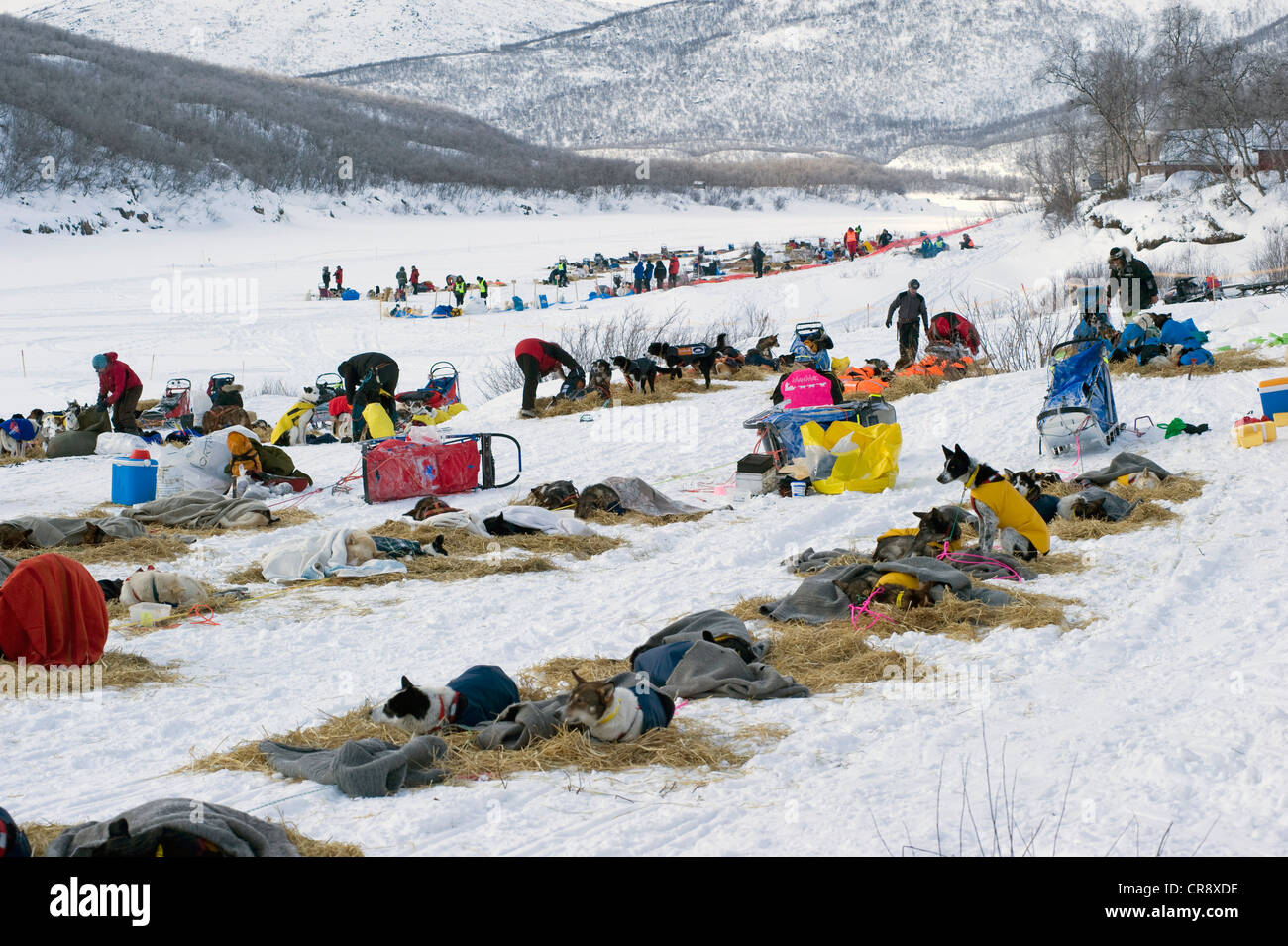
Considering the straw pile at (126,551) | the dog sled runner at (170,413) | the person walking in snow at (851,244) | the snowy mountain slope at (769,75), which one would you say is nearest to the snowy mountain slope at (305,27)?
the snowy mountain slope at (769,75)

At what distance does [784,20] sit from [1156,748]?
572 feet

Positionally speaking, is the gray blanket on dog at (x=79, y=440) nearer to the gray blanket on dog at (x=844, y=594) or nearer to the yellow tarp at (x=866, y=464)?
the yellow tarp at (x=866, y=464)

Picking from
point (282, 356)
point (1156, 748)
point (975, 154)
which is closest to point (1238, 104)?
point (282, 356)

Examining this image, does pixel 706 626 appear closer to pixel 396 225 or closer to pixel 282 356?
pixel 282 356

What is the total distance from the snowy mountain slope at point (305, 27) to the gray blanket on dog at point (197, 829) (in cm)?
16286

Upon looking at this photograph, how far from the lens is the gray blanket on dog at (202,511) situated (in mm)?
9297

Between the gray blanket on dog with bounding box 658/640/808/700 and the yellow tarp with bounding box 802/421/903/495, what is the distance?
14.8ft

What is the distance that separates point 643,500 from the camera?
9.46 metres

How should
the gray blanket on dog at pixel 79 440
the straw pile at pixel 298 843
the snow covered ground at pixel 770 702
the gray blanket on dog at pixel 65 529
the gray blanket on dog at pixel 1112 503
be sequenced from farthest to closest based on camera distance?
the gray blanket on dog at pixel 79 440
the gray blanket on dog at pixel 65 529
the gray blanket on dog at pixel 1112 503
the snow covered ground at pixel 770 702
the straw pile at pixel 298 843

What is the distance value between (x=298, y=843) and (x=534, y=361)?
1081 cm

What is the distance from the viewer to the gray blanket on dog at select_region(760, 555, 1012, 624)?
593cm

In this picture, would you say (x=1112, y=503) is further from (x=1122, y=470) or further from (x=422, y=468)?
(x=422, y=468)

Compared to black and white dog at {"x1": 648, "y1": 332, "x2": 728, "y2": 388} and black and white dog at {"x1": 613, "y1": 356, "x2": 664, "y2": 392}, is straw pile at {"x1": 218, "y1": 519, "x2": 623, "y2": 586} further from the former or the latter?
black and white dog at {"x1": 648, "y1": 332, "x2": 728, "y2": 388}

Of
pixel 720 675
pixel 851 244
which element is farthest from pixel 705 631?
pixel 851 244
